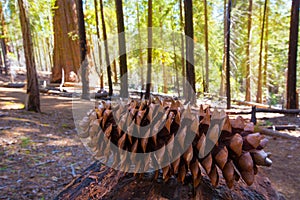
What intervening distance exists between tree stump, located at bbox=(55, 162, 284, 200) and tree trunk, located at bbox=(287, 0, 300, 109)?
305 inches

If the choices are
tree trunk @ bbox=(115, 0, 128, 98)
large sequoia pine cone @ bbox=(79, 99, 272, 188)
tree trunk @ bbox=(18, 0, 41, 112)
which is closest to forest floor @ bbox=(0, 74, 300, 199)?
tree trunk @ bbox=(18, 0, 41, 112)

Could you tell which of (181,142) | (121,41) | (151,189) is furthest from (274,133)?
(121,41)

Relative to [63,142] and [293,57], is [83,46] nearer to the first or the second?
[63,142]

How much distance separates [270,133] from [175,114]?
4716 mm

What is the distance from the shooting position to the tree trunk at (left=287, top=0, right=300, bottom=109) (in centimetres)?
728

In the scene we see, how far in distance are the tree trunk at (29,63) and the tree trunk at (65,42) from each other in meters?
9.97

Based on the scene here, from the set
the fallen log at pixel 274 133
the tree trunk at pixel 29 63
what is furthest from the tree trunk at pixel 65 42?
the fallen log at pixel 274 133

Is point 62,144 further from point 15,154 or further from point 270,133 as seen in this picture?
point 270,133

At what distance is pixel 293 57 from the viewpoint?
7.59m

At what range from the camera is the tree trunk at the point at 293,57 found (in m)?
7.28

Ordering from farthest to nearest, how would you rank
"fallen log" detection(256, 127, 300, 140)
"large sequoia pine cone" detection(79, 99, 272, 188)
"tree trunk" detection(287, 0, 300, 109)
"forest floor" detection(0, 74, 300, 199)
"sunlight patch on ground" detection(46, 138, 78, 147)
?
"tree trunk" detection(287, 0, 300, 109) < "fallen log" detection(256, 127, 300, 140) < "sunlight patch on ground" detection(46, 138, 78, 147) < "forest floor" detection(0, 74, 300, 199) < "large sequoia pine cone" detection(79, 99, 272, 188)

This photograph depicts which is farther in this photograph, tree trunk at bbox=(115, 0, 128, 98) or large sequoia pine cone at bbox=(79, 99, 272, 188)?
tree trunk at bbox=(115, 0, 128, 98)

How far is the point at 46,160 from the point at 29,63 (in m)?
3.33

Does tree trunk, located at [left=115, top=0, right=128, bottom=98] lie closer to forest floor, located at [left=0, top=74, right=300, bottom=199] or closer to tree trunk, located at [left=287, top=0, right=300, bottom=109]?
forest floor, located at [left=0, top=74, right=300, bottom=199]
